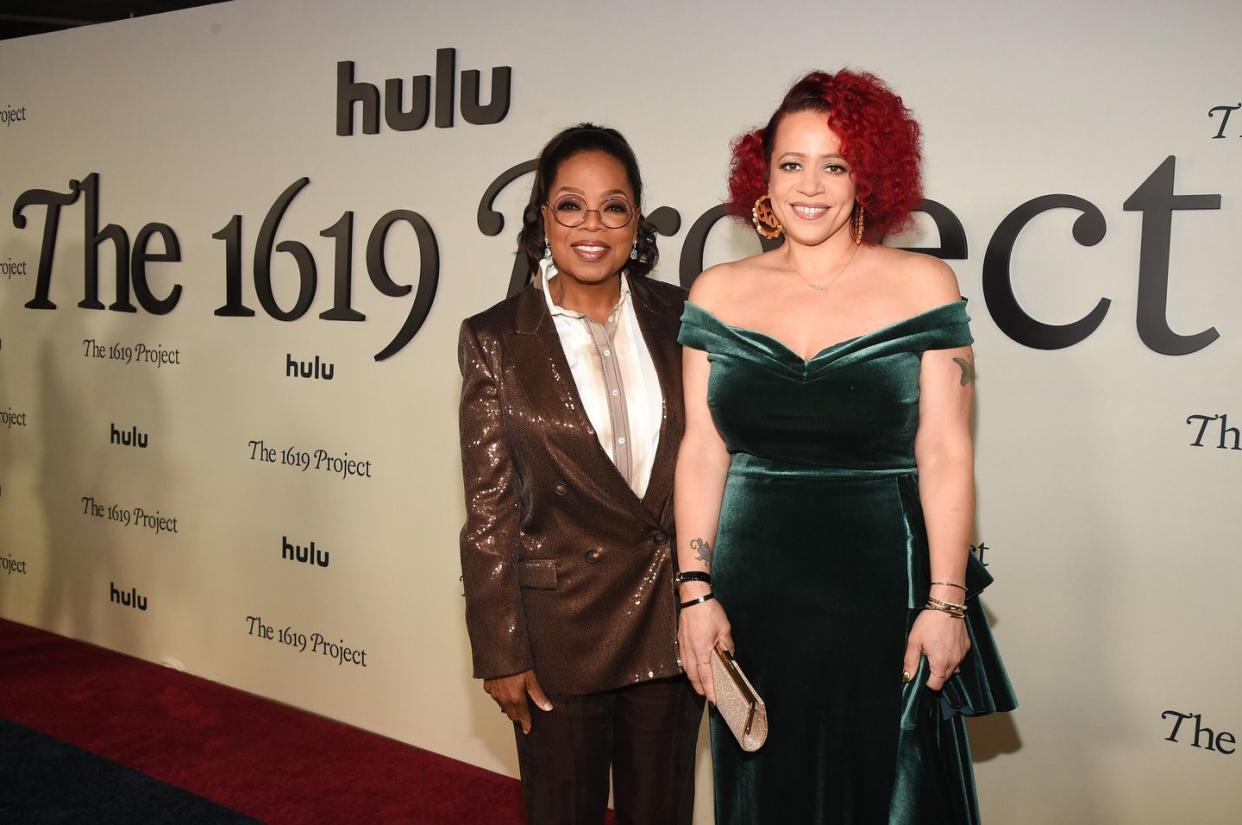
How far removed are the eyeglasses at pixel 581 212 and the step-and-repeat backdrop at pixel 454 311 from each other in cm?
106

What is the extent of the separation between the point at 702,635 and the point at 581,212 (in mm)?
845

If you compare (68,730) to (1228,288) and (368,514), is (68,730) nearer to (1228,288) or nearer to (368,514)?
(368,514)

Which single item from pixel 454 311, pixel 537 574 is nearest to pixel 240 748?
pixel 454 311

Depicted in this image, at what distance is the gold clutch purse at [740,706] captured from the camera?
5.96 feet

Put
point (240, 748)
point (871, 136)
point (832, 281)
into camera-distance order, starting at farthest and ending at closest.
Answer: point (240, 748), point (832, 281), point (871, 136)

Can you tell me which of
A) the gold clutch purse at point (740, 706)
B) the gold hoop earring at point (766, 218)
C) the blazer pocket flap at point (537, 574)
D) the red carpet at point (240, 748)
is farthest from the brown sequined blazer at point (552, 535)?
the red carpet at point (240, 748)

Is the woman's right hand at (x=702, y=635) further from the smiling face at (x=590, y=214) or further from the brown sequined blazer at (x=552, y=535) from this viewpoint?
the smiling face at (x=590, y=214)

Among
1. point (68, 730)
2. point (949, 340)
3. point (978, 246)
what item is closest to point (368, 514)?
point (68, 730)

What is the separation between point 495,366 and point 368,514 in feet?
6.80

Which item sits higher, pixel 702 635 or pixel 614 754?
pixel 702 635

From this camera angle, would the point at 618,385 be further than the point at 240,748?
No

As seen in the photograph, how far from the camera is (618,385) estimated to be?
2.12 m

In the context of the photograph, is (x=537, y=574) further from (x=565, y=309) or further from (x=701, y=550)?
(x=565, y=309)

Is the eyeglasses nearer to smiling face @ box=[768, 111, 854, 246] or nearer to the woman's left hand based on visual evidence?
smiling face @ box=[768, 111, 854, 246]
